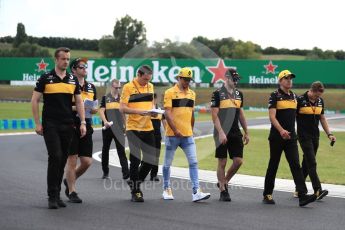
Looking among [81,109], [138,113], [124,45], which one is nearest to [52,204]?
[81,109]

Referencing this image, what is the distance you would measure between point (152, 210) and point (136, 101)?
1.79 m

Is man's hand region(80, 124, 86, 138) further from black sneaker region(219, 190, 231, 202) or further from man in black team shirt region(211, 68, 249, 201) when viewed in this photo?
black sneaker region(219, 190, 231, 202)

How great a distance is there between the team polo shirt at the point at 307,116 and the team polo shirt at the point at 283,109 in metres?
0.62

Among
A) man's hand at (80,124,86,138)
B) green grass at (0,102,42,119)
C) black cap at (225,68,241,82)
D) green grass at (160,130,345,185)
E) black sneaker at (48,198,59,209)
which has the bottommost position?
green grass at (0,102,42,119)

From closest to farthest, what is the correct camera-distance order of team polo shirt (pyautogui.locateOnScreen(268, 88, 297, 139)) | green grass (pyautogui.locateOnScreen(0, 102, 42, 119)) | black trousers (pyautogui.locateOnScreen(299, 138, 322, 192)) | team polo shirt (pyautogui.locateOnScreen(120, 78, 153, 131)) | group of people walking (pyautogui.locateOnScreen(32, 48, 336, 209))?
1. group of people walking (pyautogui.locateOnScreen(32, 48, 336, 209))
2. team polo shirt (pyautogui.locateOnScreen(120, 78, 153, 131))
3. team polo shirt (pyautogui.locateOnScreen(268, 88, 297, 139))
4. black trousers (pyautogui.locateOnScreen(299, 138, 322, 192))
5. green grass (pyautogui.locateOnScreen(0, 102, 42, 119))

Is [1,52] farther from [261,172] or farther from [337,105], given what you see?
[261,172]

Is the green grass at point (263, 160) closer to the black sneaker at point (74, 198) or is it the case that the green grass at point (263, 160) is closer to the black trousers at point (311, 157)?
the black trousers at point (311, 157)

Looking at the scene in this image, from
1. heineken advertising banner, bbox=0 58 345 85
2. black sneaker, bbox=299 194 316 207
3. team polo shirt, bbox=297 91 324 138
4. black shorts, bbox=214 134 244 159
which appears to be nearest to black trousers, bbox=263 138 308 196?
black sneaker, bbox=299 194 316 207

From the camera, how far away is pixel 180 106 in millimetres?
10328

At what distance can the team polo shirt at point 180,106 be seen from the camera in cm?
1029

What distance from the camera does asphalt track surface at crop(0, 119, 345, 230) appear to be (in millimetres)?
8102

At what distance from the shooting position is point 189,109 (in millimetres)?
10391

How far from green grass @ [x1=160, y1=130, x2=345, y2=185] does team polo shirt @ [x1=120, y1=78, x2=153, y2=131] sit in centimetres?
440

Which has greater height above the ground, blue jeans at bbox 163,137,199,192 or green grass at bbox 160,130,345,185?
blue jeans at bbox 163,137,199,192
